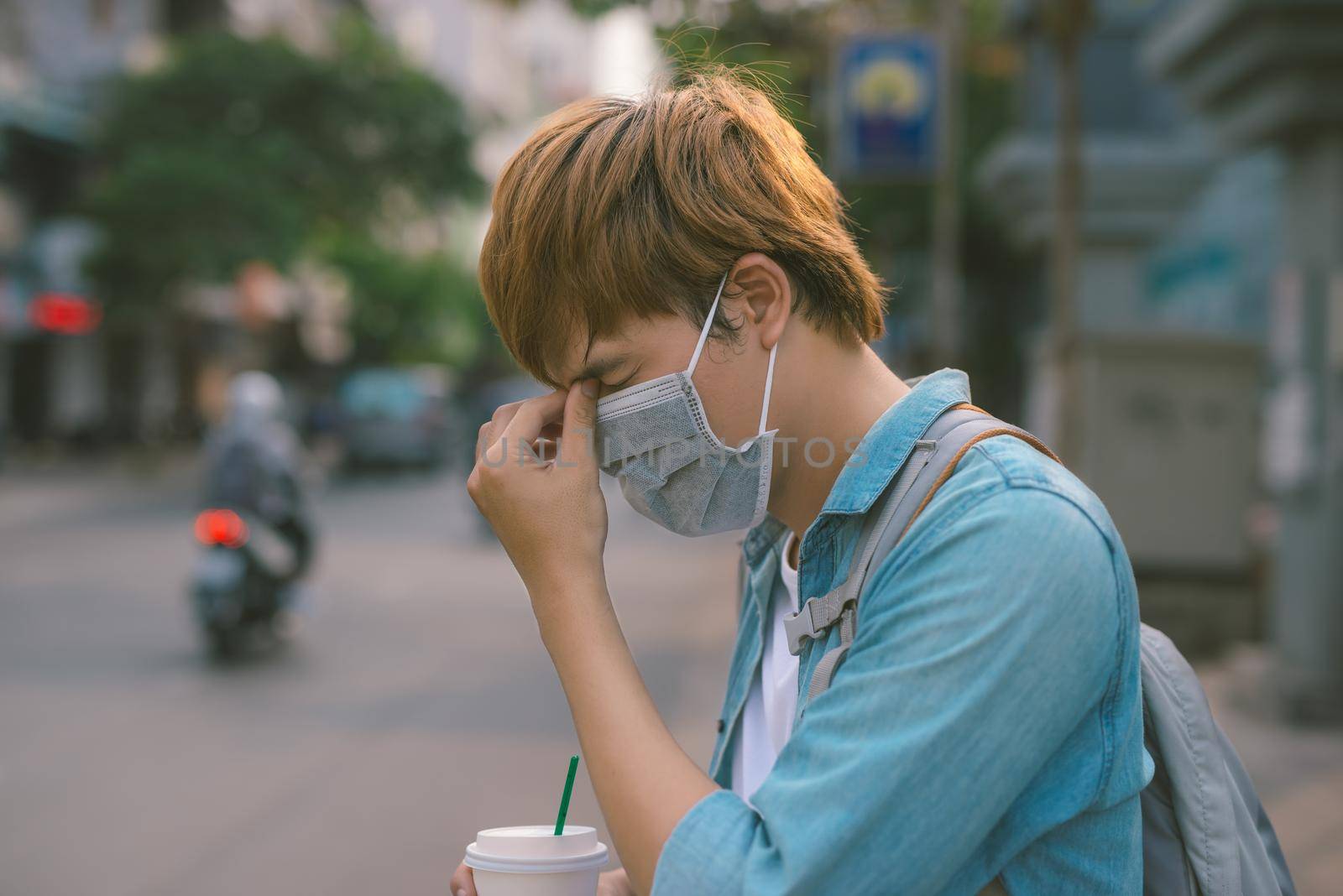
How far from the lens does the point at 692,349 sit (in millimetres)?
1441

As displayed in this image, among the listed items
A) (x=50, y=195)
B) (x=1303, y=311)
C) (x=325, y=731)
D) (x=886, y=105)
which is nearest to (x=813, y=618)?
(x=325, y=731)

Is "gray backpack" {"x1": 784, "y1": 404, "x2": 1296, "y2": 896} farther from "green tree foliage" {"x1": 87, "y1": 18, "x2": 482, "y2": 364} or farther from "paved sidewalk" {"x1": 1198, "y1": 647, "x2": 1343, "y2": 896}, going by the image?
"green tree foliage" {"x1": 87, "y1": 18, "x2": 482, "y2": 364}

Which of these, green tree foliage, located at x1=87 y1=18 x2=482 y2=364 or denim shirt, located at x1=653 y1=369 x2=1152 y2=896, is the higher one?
green tree foliage, located at x1=87 y1=18 x2=482 y2=364

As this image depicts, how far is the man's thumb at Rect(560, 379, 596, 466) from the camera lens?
4.83 feet

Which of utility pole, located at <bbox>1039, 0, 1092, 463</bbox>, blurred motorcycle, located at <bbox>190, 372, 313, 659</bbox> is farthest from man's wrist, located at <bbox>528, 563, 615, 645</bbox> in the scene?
blurred motorcycle, located at <bbox>190, 372, 313, 659</bbox>

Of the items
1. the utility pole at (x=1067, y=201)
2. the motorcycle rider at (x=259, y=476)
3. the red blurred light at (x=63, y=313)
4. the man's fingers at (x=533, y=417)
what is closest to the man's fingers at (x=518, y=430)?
the man's fingers at (x=533, y=417)

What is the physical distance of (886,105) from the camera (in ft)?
37.0

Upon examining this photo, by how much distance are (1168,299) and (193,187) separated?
14591 mm

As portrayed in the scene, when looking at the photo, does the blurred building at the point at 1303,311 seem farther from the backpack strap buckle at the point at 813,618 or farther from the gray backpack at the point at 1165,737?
the backpack strap buckle at the point at 813,618

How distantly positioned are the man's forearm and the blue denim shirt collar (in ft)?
0.80

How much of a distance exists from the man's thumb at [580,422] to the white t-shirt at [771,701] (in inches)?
11.4

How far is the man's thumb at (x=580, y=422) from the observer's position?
4.83 ft

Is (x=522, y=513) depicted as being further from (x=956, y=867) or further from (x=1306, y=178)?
(x=1306, y=178)

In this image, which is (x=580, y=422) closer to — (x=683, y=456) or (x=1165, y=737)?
(x=683, y=456)
